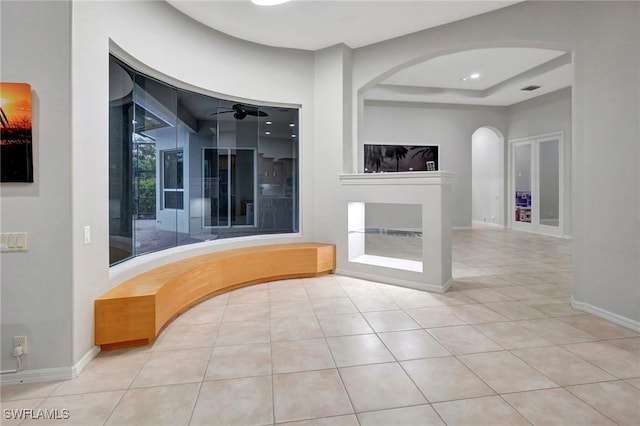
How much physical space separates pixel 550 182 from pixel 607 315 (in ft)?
22.3

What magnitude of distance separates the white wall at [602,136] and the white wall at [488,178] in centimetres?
711

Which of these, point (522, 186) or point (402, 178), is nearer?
point (402, 178)

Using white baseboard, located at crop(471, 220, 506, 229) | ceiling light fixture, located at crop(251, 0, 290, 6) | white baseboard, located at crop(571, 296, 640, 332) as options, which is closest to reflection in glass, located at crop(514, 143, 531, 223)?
white baseboard, located at crop(471, 220, 506, 229)

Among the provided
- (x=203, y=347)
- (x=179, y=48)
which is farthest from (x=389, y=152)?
(x=203, y=347)

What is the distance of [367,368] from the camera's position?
8.16ft

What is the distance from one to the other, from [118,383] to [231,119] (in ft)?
12.9

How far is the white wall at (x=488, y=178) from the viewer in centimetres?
1051

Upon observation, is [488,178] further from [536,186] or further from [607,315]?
[607,315]

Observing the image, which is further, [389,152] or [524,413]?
[389,152]

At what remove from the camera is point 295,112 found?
5500mm

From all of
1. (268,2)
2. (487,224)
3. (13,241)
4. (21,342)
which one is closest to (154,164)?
(13,241)

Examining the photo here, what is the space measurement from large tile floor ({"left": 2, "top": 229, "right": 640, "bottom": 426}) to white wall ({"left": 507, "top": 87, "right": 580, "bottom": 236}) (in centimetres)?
591

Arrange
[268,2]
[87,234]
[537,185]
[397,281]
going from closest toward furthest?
1. [87,234]
2. [268,2]
3. [397,281]
4. [537,185]

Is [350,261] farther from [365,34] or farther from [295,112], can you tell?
[365,34]
